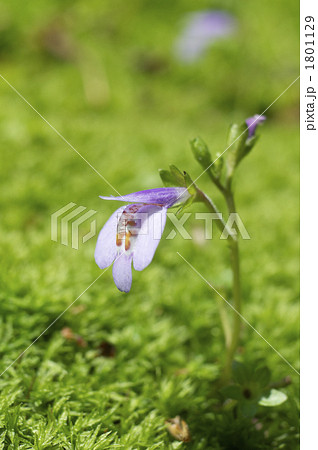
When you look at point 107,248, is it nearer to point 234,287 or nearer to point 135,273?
point 234,287

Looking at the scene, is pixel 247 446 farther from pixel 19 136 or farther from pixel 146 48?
pixel 146 48

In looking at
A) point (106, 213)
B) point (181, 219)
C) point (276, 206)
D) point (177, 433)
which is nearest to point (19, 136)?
point (106, 213)

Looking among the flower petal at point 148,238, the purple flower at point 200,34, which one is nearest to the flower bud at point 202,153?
the flower petal at point 148,238

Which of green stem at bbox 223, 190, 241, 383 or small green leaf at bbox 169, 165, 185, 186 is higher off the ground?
small green leaf at bbox 169, 165, 185, 186
